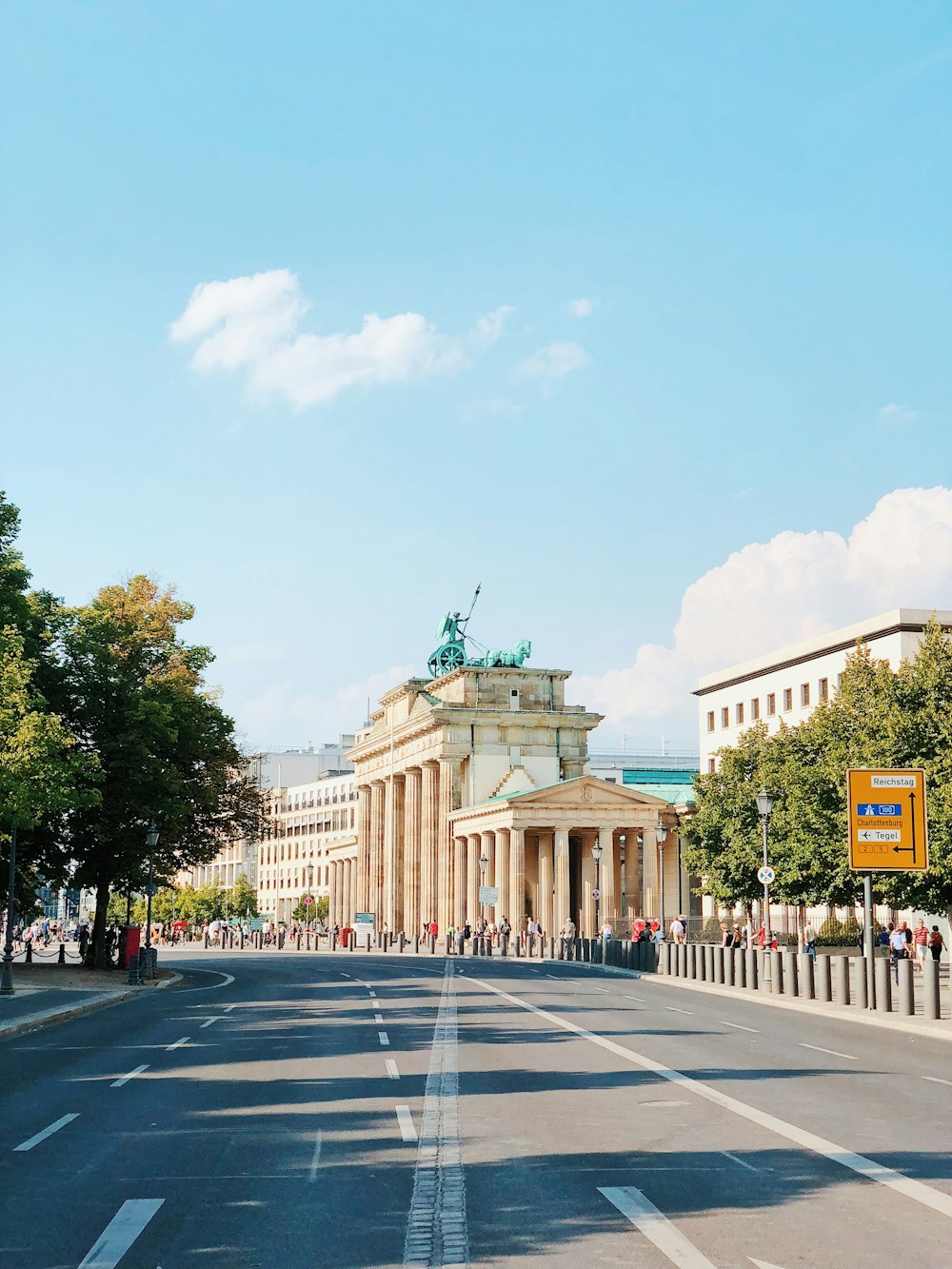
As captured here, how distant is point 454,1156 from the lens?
12.4 m

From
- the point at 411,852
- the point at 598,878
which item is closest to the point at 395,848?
the point at 411,852

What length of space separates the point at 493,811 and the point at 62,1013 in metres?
73.8

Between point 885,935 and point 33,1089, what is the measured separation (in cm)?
5384

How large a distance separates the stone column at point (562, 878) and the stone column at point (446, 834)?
16.5m

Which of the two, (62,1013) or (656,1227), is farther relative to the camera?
(62,1013)

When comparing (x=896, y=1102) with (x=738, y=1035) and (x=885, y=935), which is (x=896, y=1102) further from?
(x=885, y=935)

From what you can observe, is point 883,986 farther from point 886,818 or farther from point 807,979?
point 807,979

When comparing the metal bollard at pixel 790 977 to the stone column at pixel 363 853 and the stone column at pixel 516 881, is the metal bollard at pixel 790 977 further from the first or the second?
the stone column at pixel 363 853

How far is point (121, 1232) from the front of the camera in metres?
9.60

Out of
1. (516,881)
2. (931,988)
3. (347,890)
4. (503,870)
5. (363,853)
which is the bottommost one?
(931,988)

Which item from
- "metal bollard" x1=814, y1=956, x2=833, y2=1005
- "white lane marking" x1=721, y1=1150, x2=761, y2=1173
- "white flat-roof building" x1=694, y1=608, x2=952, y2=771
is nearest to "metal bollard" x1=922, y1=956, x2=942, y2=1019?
"metal bollard" x1=814, y1=956, x2=833, y2=1005

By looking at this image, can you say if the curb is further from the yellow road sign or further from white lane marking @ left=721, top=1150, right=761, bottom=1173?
the yellow road sign

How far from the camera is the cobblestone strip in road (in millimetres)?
8945

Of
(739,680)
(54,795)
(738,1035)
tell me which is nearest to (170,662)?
(54,795)
